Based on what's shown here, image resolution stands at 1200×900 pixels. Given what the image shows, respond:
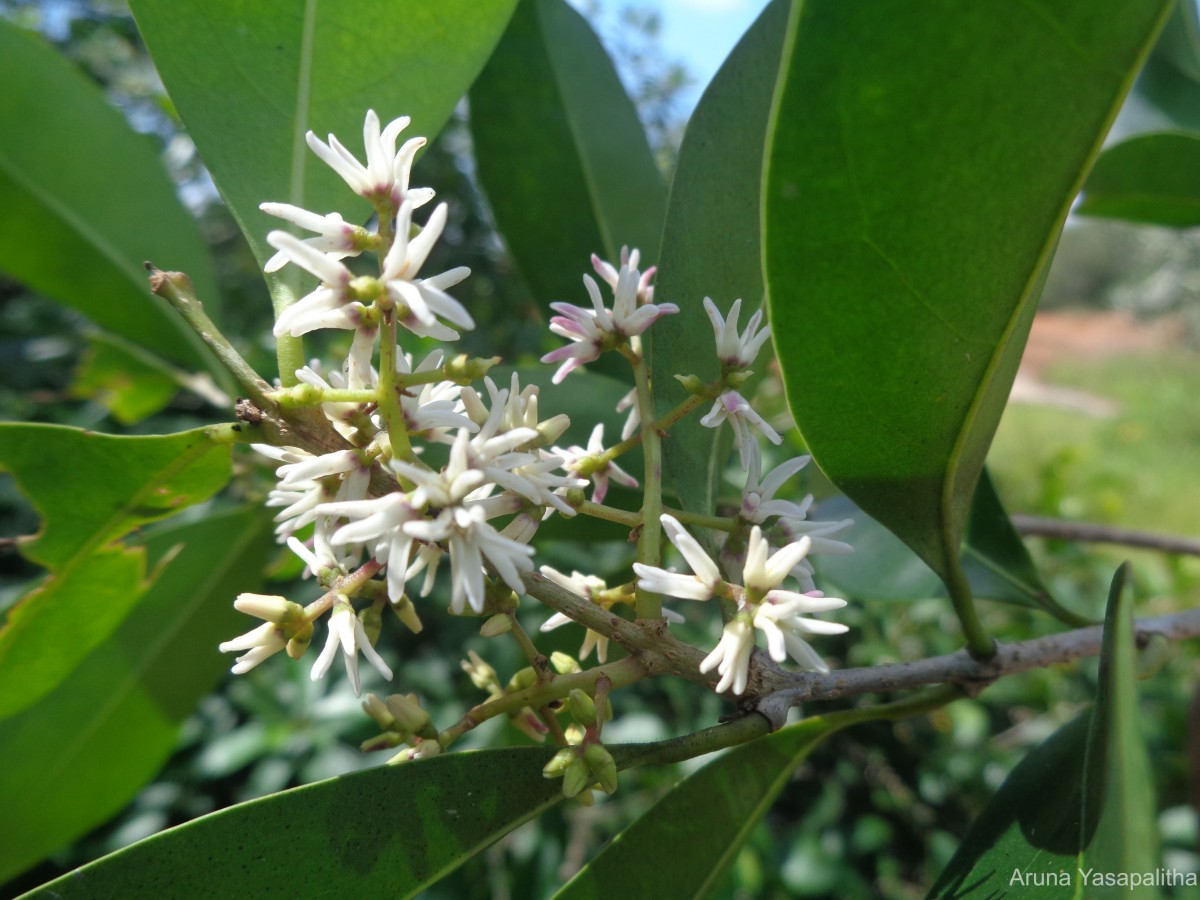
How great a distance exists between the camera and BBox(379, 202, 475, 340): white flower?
0.81 metres

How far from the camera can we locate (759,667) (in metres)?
1.00

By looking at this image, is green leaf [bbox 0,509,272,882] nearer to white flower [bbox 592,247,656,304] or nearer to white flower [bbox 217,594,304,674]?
white flower [bbox 217,594,304,674]

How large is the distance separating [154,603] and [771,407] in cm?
240

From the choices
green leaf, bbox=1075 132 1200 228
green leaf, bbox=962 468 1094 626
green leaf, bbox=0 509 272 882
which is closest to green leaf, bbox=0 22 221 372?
green leaf, bbox=0 509 272 882

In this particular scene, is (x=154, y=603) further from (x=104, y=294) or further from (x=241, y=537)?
(x=104, y=294)

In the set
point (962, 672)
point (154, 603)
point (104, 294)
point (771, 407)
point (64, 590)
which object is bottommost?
point (771, 407)

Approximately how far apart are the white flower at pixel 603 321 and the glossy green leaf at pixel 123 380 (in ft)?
6.87

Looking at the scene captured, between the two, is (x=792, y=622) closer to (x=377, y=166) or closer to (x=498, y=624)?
(x=498, y=624)

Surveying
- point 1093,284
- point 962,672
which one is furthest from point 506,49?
point 1093,284

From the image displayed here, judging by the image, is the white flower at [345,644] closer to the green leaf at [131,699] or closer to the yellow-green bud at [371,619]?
the yellow-green bud at [371,619]

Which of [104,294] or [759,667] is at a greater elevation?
[104,294]

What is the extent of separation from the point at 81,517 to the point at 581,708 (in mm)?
759

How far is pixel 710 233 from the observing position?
1.24m

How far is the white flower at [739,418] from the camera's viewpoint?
3.29 feet
